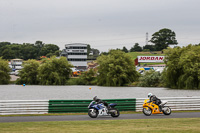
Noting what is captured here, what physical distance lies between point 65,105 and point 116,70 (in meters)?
60.4

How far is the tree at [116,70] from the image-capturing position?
8494cm

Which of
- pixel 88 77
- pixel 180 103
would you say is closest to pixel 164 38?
pixel 88 77

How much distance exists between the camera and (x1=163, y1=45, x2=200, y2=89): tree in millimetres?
67125

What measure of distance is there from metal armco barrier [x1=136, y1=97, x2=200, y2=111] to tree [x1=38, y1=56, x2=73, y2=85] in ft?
232

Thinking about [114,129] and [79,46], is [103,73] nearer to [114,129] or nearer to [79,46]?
[114,129]

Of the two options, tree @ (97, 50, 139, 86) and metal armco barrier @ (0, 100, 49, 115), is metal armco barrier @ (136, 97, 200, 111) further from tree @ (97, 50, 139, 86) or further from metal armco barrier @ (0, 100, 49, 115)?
tree @ (97, 50, 139, 86)

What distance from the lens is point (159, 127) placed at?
669 inches

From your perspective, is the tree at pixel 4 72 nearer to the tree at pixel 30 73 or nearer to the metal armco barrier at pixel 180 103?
the tree at pixel 30 73

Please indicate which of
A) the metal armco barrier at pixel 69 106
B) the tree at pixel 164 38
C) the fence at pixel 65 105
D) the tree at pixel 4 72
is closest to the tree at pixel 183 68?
the fence at pixel 65 105

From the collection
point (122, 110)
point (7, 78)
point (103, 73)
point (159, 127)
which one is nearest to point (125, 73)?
point (103, 73)

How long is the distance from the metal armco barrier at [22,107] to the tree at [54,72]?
2798 inches

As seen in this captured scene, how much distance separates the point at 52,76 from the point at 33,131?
8076 centimetres

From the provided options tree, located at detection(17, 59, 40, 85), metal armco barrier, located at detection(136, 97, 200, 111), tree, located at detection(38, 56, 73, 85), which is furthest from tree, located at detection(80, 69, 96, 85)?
metal armco barrier, located at detection(136, 97, 200, 111)

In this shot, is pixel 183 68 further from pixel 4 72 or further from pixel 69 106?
pixel 4 72
